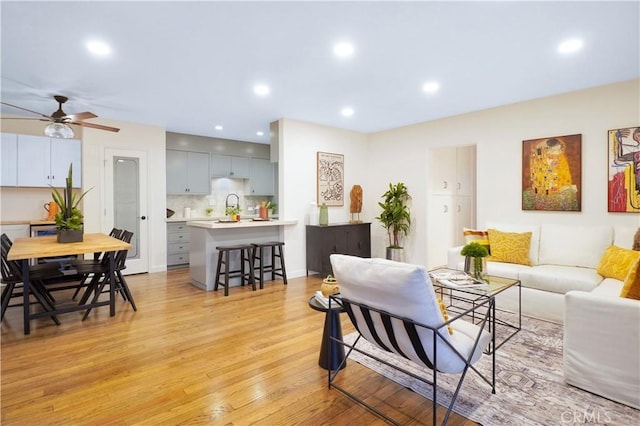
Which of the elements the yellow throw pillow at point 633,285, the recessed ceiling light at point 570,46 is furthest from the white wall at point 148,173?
the yellow throw pillow at point 633,285

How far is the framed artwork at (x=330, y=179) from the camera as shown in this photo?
19.0ft

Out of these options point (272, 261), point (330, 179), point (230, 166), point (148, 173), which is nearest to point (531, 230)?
point (330, 179)

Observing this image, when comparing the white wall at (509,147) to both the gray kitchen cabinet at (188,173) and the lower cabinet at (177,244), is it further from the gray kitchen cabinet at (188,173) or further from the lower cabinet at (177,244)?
the lower cabinet at (177,244)

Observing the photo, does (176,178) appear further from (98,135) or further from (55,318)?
(55,318)

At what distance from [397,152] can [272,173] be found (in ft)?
10.6

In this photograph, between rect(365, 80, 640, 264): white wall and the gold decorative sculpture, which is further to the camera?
the gold decorative sculpture

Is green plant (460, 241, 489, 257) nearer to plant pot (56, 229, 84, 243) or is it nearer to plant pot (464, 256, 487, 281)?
plant pot (464, 256, 487, 281)

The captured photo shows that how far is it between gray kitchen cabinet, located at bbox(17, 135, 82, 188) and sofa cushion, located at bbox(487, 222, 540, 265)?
249 inches

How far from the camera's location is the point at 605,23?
99.7 inches

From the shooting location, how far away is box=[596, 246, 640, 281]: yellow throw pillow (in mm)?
3053

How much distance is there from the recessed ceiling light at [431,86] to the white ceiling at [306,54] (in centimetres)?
8

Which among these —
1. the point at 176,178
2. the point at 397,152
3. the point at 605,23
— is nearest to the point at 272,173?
the point at 176,178

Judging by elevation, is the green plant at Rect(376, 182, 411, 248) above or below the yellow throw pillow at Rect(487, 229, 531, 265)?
above

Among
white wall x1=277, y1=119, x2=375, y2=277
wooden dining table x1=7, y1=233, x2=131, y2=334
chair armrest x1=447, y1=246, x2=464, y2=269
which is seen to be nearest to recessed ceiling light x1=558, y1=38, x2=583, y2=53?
chair armrest x1=447, y1=246, x2=464, y2=269
